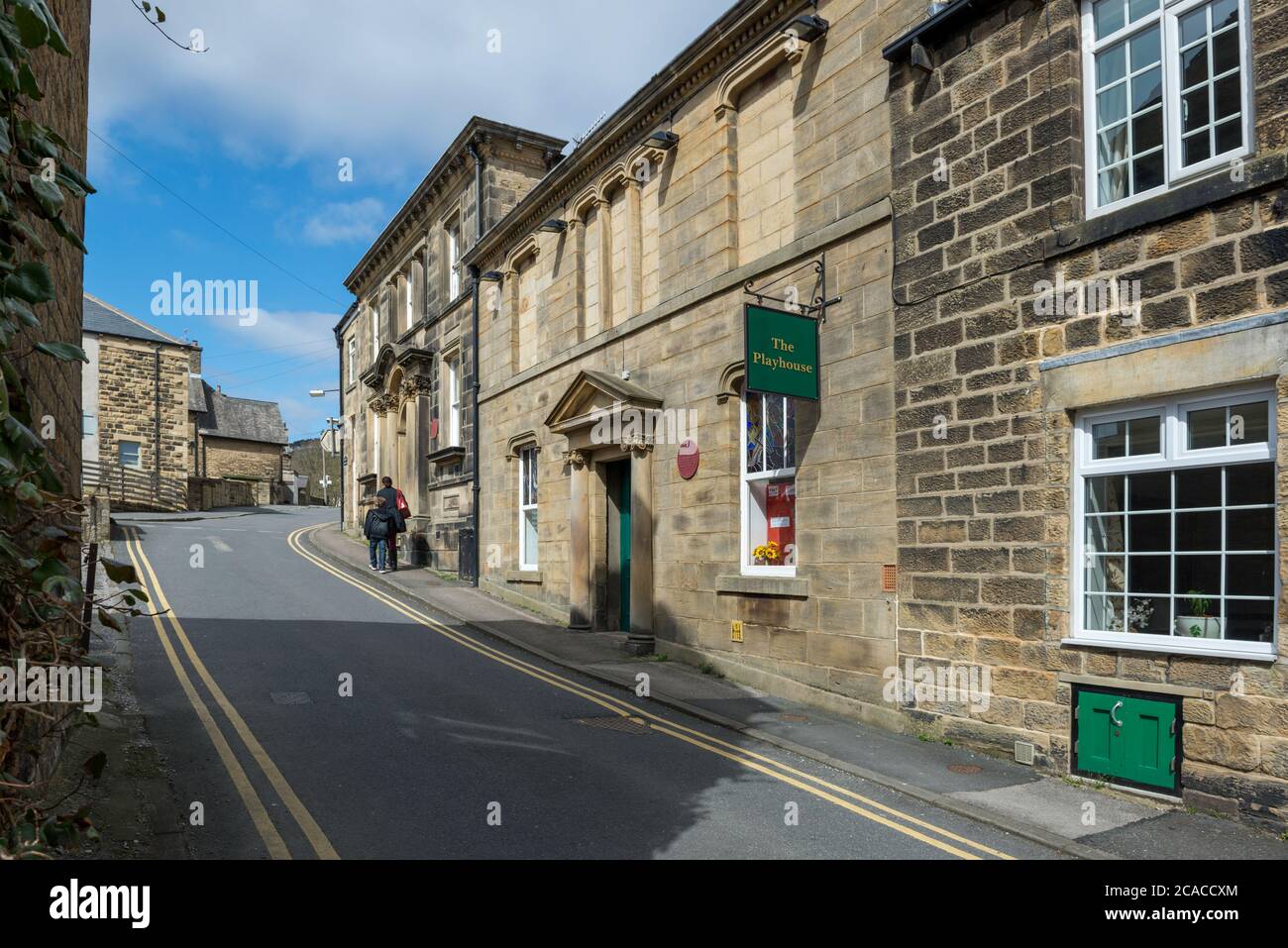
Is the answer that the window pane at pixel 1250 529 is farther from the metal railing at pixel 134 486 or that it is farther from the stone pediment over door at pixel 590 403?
the metal railing at pixel 134 486

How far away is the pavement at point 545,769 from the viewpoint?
19.7ft

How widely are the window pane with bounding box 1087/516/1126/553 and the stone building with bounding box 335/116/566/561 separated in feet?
49.0

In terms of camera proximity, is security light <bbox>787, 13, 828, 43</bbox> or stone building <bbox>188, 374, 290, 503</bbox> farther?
stone building <bbox>188, 374, 290, 503</bbox>

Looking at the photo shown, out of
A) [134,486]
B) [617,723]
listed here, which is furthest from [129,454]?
[617,723]

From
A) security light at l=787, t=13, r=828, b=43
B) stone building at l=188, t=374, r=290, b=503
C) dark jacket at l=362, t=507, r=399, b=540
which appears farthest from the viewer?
stone building at l=188, t=374, r=290, b=503

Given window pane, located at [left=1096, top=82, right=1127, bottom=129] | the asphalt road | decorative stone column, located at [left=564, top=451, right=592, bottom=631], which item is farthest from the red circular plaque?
window pane, located at [left=1096, top=82, right=1127, bottom=129]

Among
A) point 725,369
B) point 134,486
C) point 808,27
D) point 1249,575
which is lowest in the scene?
point 1249,575

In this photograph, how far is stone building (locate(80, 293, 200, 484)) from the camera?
37.8 metres

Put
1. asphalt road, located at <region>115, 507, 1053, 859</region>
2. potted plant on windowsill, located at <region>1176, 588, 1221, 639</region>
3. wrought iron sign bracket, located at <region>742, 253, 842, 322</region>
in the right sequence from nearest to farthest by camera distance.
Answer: asphalt road, located at <region>115, 507, 1053, 859</region> → potted plant on windowsill, located at <region>1176, 588, 1221, 639</region> → wrought iron sign bracket, located at <region>742, 253, 842, 322</region>

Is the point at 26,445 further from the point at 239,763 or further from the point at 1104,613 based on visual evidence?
the point at 1104,613

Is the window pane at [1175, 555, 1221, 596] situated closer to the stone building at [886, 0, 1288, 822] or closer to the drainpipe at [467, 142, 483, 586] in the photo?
A: the stone building at [886, 0, 1288, 822]

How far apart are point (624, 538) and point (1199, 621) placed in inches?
365

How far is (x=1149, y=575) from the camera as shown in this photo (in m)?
7.30
